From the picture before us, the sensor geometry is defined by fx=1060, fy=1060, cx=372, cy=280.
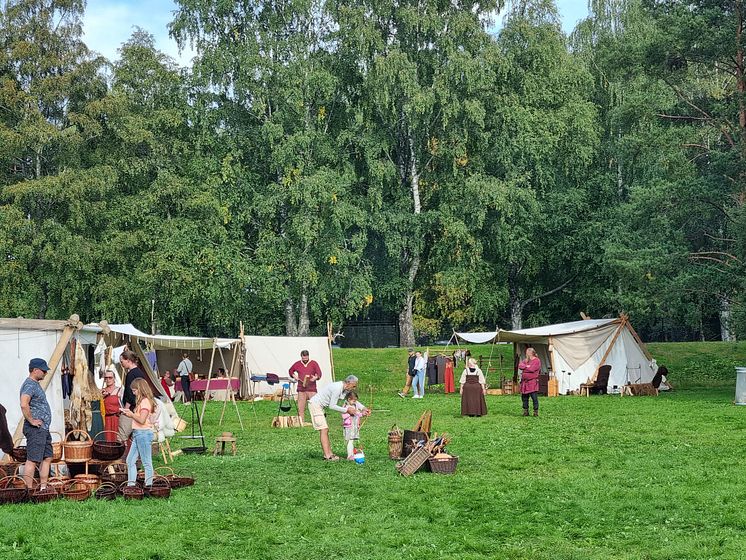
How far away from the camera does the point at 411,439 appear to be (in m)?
13.7

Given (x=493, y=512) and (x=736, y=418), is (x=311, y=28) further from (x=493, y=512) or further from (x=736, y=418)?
(x=493, y=512)

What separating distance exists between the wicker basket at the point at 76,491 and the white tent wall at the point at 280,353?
18207 millimetres

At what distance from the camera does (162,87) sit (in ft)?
123

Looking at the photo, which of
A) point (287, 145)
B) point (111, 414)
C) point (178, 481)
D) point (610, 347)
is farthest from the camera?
point (287, 145)

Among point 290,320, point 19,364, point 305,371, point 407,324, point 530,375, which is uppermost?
point 290,320

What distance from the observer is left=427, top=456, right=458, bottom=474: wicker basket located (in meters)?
12.7

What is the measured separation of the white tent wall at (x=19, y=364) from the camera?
43.2 ft

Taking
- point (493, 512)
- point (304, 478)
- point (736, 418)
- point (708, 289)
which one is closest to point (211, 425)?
point (304, 478)

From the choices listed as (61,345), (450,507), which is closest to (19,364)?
(61,345)

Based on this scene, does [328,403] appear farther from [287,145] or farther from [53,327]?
[287,145]

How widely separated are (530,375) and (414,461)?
7960mm

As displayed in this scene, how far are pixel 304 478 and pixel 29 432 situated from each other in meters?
3.22

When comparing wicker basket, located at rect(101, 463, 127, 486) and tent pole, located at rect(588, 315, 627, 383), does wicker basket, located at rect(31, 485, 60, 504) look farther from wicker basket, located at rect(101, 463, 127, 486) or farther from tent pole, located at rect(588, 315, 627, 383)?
tent pole, located at rect(588, 315, 627, 383)

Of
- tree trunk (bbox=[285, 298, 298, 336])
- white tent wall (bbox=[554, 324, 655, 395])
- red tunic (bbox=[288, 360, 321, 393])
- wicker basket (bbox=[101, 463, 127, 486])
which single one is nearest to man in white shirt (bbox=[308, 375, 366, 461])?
wicker basket (bbox=[101, 463, 127, 486])
